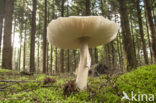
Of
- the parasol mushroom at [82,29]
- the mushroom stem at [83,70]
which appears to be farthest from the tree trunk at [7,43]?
the mushroom stem at [83,70]

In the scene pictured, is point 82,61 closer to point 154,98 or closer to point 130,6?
point 154,98

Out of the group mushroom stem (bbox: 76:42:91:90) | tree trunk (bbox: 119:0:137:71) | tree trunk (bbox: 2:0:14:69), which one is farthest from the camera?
tree trunk (bbox: 2:0:14:69)

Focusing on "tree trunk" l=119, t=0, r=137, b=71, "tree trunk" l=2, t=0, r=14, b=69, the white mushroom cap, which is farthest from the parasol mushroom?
"tree trunk" l=2, t=0, r=14, b=69

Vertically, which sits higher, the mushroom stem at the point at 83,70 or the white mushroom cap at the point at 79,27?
the white mushroom cap at the point at 79,27

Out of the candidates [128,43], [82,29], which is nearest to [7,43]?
[82,29]

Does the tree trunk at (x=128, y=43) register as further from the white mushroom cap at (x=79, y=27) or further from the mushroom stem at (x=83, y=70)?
the mushroom stem at (x=83, y=70)

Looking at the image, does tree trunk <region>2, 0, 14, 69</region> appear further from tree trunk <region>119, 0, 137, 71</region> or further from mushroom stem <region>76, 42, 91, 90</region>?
tree trunk <region>119, 0, 137, 71</region>

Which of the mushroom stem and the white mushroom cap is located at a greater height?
the white mushroom cap

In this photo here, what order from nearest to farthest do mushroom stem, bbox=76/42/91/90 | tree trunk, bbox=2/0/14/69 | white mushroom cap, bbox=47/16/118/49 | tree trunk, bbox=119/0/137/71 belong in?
white mushroom cap, bbox=47/16/118/49 → mushroom stem, bbox=76/42/91/90 → tree trunk, bbox=119/0/137/71 → tree trunk, bbox=2/0/14/69

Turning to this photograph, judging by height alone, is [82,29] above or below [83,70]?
above

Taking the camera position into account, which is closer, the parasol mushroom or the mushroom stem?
the parasol mushroom

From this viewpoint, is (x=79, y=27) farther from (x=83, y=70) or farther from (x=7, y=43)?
(x=7, y=43)

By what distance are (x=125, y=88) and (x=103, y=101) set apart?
0.58 metres

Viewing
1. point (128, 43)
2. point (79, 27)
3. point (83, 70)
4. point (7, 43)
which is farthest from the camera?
point (7, 43)
